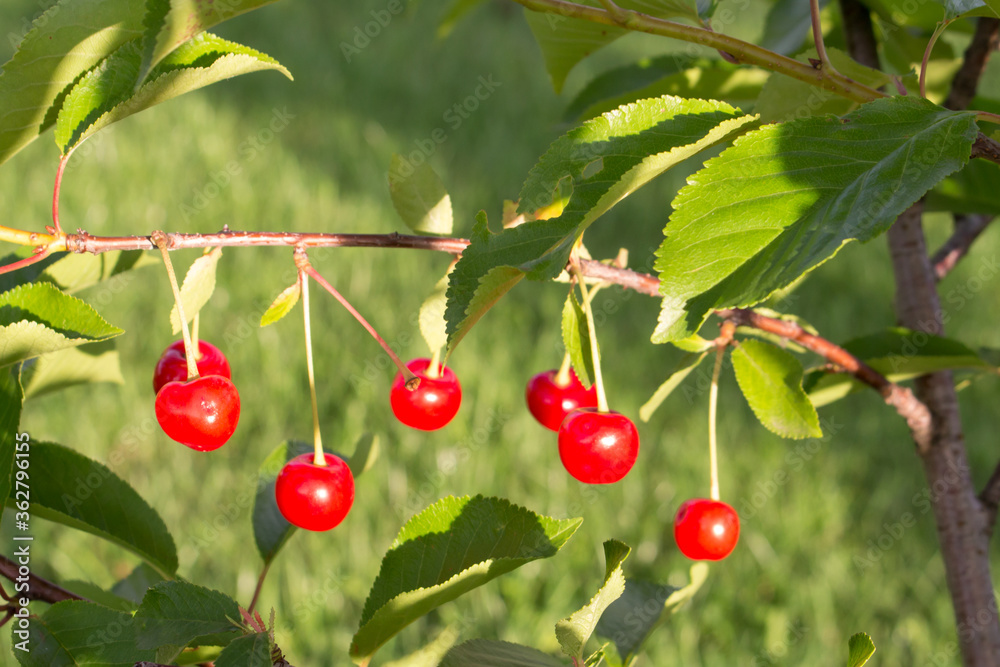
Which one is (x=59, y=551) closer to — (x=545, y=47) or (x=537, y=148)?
(x=545, y=47)

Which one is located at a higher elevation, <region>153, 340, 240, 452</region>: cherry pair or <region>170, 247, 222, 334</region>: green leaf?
<region>170, 247, 222, 334</region>: green leaf

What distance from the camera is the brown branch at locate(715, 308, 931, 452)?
110cm

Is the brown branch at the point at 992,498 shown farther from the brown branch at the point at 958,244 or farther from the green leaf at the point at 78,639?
the green leaf at the point at 78,639

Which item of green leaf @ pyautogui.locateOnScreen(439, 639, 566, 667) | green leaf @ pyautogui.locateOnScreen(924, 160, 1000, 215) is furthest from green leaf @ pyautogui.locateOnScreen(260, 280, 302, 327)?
green leaf @ pyautogui.locateOnScreen(924, 160, 1000, 215)

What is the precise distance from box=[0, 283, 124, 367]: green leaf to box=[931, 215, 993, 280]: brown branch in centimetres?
128

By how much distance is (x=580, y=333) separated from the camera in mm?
921

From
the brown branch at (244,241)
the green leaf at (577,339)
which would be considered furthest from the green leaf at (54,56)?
the green leaf at (577,339)

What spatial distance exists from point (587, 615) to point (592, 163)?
38 centimetres

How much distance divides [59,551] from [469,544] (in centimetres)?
204

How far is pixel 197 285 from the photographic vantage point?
93cm

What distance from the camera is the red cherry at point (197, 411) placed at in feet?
2.85

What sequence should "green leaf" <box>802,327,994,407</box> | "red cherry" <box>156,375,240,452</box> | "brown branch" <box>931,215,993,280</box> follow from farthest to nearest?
"brown branch" <box>931,215,993,280</box> < "green leaf" <box>802,327,994,407</box> < "red cherry" <box>156,375,240,452</box>

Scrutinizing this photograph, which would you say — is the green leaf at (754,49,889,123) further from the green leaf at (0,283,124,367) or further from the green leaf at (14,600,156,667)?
the green leaf at (14,600,156,667)

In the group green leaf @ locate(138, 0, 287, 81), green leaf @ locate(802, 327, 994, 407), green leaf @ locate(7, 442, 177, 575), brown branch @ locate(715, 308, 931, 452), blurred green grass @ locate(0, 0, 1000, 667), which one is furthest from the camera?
blurred green grass @ locate(0, 0, 1000, 667)
